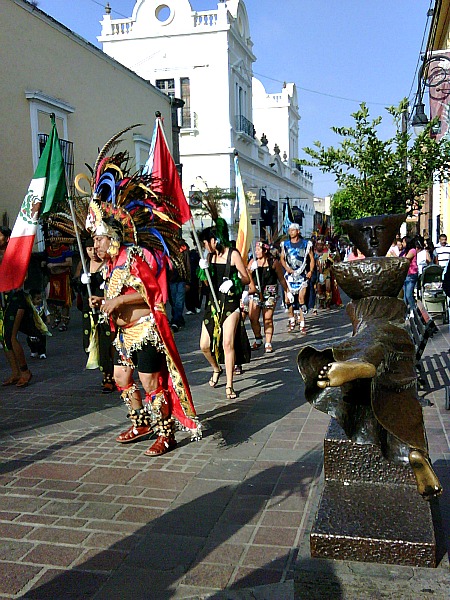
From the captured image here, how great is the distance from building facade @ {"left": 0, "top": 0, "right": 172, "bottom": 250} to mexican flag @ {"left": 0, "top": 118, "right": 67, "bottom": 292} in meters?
5.88

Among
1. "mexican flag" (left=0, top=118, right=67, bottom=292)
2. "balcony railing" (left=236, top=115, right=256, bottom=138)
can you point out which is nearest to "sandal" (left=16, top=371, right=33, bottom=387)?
"mexican flag" (left=0, top=118, right=67, bottom=292)

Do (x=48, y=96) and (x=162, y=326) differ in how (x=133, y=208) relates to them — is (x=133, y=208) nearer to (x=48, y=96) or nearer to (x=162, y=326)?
(x=162, y=326)

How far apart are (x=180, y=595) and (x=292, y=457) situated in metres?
1.94

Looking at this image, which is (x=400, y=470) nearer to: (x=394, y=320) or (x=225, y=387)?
(x=394, y=320)

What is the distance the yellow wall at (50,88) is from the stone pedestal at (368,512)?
12817mm

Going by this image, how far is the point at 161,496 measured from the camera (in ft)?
13.6

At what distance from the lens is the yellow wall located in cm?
1395

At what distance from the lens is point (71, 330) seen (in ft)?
40.2

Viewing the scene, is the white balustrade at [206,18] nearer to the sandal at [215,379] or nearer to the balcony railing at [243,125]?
the balcony railing at [243,125]

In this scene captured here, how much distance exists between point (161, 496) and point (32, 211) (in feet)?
11.4

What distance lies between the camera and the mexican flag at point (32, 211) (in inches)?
243

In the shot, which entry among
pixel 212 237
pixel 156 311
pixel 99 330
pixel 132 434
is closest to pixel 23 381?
pixel 99 330

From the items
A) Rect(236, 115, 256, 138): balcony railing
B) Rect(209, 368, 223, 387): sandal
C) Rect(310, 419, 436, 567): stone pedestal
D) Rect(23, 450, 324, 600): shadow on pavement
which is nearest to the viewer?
Rect(310, 419, 436, 567): stone pedestal

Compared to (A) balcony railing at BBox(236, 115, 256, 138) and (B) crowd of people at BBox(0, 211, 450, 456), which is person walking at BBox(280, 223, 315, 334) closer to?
(B) crowd of people at BBox(0, 211, 450, 456)
